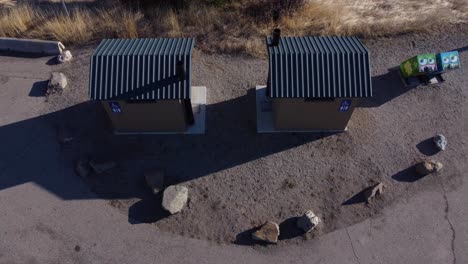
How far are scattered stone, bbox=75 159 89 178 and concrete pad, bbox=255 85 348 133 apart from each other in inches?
203

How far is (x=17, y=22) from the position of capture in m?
14.3

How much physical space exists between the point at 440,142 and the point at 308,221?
192 inches

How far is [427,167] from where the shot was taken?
1080cm

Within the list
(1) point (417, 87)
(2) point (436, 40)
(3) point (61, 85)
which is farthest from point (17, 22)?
(2) point (436, 40)

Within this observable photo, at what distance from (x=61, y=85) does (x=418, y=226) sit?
38.1ft

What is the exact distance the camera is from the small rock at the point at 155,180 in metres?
10.7

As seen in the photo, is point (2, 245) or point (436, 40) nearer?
point (2, 245)

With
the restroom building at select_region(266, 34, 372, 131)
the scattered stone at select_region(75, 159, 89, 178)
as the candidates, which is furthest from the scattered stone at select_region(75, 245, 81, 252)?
the restroom building at select_region(266, 34, 372, 131)

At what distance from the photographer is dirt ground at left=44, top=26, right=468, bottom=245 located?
1041 cm

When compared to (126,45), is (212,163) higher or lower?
lower

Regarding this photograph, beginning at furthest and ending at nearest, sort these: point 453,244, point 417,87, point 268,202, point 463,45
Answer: point 463,45 → point 417,87 → point 268,202 → point 453,244

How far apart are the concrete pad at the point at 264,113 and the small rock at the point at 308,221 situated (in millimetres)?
2783

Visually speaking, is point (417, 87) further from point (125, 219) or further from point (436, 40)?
point (125, 219)

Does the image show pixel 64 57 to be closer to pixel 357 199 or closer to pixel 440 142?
pixel 357 199
